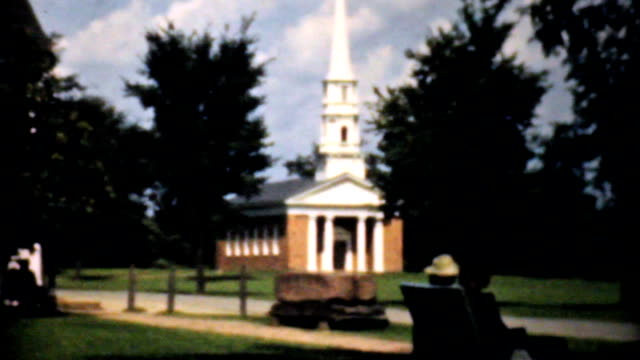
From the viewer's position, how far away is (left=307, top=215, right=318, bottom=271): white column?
239 ft

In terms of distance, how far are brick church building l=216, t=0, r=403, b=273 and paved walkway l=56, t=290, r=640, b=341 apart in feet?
126

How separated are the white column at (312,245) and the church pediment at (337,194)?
1233 millimetres

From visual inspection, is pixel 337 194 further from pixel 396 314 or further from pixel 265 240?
pixel 396 314

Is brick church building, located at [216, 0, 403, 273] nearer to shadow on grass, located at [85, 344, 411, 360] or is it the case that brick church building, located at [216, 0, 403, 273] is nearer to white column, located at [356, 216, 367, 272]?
white column, located at [356, 216, 367, 272]

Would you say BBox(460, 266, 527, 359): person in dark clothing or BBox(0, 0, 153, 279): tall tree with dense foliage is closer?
BBox(460, 266, 527, 359): person in dark clothing

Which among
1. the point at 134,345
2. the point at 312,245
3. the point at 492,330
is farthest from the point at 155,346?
the point at 312,245

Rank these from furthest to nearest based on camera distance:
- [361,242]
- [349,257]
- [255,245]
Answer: [255,245] < [349,257] < [361,242]

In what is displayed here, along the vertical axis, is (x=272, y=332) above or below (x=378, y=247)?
below

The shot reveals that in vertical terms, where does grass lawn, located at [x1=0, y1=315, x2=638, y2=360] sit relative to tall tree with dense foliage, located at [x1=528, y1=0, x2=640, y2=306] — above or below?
below

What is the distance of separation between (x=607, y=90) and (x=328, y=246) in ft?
213

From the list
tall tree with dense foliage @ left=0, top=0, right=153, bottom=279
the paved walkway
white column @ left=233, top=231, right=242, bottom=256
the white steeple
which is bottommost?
the paved walkway

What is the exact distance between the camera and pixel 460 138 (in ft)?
81.3

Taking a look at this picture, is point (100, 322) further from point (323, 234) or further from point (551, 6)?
point (323, 234)

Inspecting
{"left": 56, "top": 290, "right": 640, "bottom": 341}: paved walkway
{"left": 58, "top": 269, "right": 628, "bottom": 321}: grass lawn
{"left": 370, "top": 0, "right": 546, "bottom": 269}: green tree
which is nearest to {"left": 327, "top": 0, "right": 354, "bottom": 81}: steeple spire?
{"left": 58, "top": 269, "right": 628, "bottom": 321}: grass lawn
